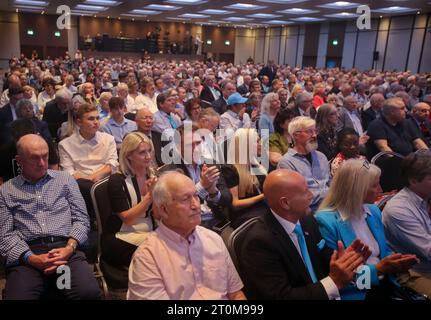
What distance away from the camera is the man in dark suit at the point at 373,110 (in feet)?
19.7

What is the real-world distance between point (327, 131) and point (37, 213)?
3.24 meters

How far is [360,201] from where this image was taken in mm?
2125

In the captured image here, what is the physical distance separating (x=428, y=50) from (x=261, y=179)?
58.7 feet

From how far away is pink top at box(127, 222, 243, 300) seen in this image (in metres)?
1.65

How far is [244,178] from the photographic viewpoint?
299 centimetres

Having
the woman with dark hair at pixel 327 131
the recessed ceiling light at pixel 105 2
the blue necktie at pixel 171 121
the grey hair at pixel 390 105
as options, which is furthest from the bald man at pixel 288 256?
the recessed ceiling light at pixel 105 2

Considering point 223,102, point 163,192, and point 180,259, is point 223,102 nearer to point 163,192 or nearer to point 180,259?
point 163,192

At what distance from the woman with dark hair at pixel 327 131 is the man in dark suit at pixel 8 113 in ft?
12.6

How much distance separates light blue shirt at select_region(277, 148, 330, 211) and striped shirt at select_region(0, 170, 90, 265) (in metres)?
1.71

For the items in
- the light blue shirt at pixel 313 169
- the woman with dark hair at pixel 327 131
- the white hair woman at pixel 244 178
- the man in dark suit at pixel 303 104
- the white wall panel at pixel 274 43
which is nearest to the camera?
the white hair woman at pixel 244 178

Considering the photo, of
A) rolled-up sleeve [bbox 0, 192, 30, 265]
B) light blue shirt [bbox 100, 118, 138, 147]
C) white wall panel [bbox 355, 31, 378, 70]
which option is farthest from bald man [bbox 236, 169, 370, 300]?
white wall panel [bbox 355, 31, 378, 70]

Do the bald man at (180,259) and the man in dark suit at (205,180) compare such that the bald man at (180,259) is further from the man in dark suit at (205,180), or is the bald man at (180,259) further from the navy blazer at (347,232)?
the man in dark suit at (205,180)
